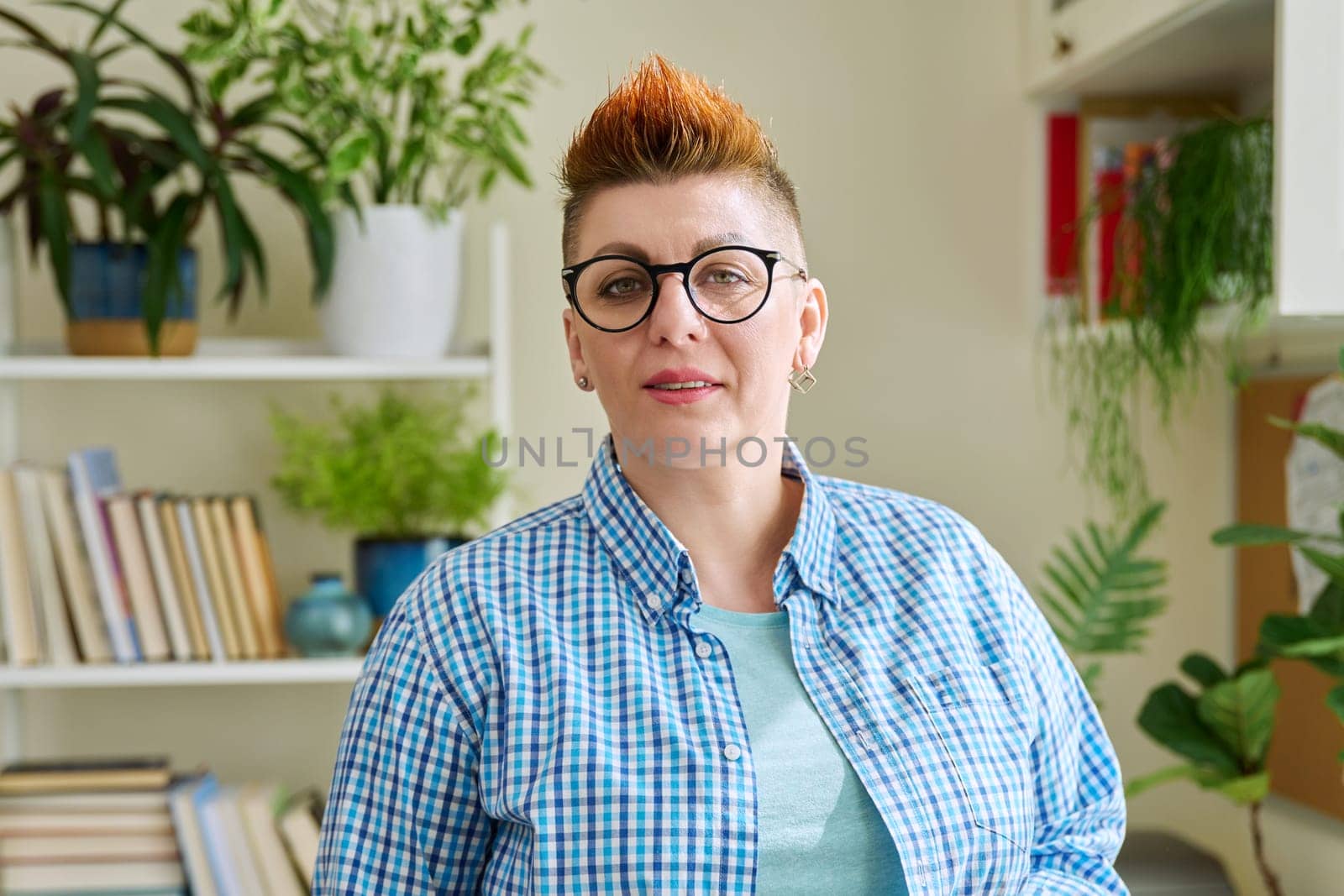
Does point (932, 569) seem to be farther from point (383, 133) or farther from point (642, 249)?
point (383, 133)

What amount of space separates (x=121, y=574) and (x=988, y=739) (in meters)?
1.26

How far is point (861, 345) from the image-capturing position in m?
2.04

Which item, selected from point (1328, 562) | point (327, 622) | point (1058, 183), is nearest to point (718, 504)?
point (1328, 562)

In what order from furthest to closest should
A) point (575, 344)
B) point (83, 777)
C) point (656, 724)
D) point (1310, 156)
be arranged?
1. point (83, 777)
2. point (1310, 156)
3. point (575, 344)
4. point (656, 724)

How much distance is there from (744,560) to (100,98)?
1.14 metres

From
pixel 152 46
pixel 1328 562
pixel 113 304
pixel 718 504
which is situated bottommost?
pixel 1328 562

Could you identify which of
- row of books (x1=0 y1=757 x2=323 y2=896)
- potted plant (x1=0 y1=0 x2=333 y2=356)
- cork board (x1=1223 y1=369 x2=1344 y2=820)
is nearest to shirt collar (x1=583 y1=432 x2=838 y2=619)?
potted plant (x1=0 y1=0 x2=333 y2=356)

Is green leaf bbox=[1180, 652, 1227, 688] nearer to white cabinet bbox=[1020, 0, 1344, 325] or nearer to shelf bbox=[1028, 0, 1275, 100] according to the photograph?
white cabinet bbox=[1020, 0, 1344, 325]

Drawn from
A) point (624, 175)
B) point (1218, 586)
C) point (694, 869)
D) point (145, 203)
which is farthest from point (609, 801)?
point (1218, 586)

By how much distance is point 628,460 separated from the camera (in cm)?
99

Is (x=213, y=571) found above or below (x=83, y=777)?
above

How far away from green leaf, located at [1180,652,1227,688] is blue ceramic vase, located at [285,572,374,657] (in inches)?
45.0

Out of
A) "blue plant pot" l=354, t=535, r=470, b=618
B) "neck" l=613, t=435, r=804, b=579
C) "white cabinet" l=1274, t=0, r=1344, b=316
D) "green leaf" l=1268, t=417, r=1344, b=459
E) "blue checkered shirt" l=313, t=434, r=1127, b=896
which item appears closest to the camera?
"blue checkered shirt" l=313, t=434, r=1127, b=896

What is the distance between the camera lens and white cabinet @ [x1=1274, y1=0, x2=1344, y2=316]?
47.5 inches
